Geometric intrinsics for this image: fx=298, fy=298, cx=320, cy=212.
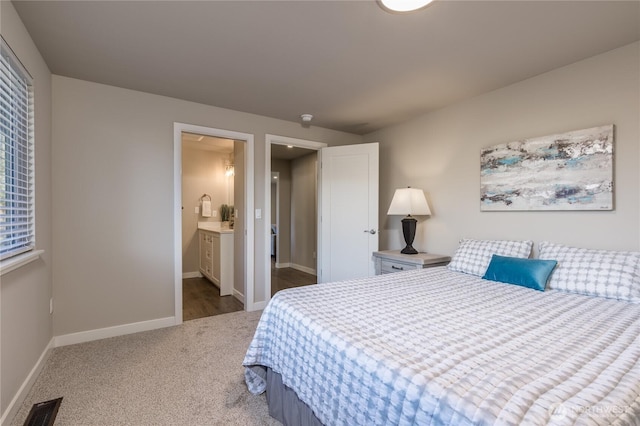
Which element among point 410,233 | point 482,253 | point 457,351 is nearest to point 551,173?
point 482,253

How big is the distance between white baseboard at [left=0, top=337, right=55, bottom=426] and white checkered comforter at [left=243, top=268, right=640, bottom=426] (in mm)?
1253

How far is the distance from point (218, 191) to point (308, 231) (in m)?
1.87

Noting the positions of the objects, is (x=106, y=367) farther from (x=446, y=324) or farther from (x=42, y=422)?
(x=446, y=324)

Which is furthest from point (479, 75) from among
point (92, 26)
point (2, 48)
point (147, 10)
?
point (2, 48)

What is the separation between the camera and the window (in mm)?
1642

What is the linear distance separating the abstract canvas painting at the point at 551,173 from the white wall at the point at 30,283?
3563 millimetres

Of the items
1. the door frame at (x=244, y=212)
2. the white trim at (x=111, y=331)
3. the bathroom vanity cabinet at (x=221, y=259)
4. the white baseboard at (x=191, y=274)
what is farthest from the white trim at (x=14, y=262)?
the white baseboard at (x=191, y=274)

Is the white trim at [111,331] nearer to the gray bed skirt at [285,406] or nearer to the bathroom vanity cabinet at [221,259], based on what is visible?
the bathroom vanity cabinet at [221,259]

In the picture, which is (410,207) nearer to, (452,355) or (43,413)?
(452,355)

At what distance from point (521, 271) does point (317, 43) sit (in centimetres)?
215

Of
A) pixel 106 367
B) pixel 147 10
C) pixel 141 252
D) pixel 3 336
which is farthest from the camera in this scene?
pixel 141 252

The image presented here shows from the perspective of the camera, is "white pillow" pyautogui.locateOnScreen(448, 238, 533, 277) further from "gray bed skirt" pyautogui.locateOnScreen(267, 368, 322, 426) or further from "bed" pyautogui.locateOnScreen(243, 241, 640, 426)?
"gray bed skirt" pyautogui.locateOnScreen(267, 368, 322, 426)

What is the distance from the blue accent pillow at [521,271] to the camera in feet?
6.68

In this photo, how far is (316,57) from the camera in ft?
7.36
